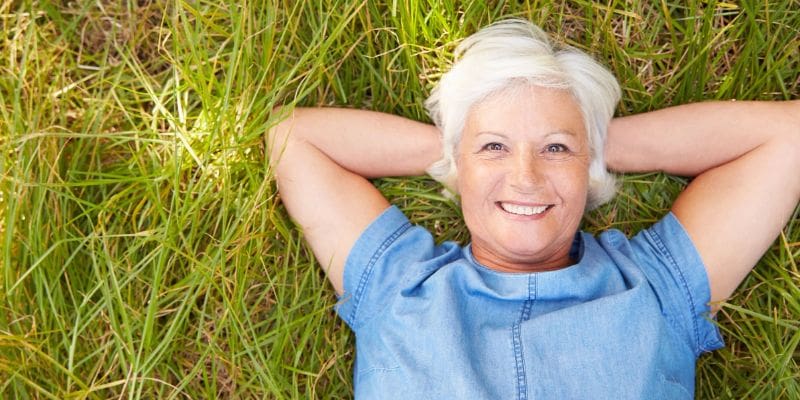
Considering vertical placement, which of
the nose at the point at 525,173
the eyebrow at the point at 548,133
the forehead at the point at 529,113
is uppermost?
the forehead at the point at 529,113

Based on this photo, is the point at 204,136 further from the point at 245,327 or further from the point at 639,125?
the point at 639,125

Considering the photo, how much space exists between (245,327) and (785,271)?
7.16 ft

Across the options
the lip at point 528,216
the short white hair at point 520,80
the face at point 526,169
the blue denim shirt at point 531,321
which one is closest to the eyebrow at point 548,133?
the face at point 526,169

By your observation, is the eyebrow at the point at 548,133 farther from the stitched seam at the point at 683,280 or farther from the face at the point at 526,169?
the stitched seam at the point at 683,280

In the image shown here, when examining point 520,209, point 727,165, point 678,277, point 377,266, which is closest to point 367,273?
point 377,266

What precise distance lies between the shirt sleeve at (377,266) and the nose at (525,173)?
51 cm

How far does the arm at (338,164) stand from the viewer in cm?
275

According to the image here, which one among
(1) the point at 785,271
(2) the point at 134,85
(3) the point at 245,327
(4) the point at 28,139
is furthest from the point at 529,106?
(4) the point at 28,139

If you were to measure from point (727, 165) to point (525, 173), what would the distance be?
0.84 m

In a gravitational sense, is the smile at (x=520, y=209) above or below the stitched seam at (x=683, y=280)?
above

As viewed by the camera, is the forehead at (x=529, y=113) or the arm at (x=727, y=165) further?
the arm at (x=727, y=165)

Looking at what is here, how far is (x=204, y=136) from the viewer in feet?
9.65

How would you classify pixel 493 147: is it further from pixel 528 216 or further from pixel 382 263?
pixel 382 263

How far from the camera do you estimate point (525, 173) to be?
8.00 ft
